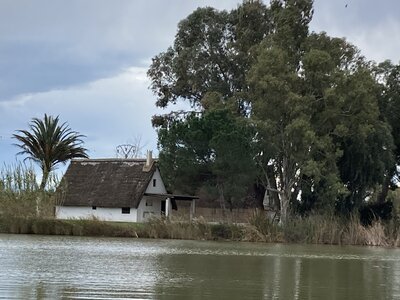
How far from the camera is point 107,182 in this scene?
46.8 metres

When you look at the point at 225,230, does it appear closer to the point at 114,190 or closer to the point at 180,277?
the point at 114,190

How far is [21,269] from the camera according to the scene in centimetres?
1410

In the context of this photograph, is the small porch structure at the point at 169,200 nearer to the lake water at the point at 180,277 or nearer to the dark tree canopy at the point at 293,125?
the dark tree canopy at the point at 293,125

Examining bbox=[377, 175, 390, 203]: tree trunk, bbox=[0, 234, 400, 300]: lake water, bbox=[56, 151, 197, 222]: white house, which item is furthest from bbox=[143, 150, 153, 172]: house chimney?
bbox=[0, 234, 400, 300]: lake water

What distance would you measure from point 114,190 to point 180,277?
32.7m

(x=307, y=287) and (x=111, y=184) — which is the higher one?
(x=111, y=184)

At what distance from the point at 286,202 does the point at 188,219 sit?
7974 millimetres

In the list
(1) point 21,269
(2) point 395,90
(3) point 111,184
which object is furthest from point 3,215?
(2) point 395,90

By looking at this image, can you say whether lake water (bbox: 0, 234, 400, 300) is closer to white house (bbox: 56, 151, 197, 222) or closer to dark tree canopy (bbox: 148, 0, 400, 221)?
dark tree canopy (bbox: 148, 0, 400, 221)

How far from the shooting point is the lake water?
11.4 m

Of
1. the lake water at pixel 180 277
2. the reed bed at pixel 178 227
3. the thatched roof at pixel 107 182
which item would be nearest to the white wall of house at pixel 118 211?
the thatched roof at pixel 107 182

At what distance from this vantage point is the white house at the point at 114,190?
45.3 meters

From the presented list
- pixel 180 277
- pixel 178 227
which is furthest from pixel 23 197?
pixel 180 277

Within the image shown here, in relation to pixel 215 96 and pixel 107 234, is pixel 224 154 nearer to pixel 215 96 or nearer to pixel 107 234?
pixel 215 96
